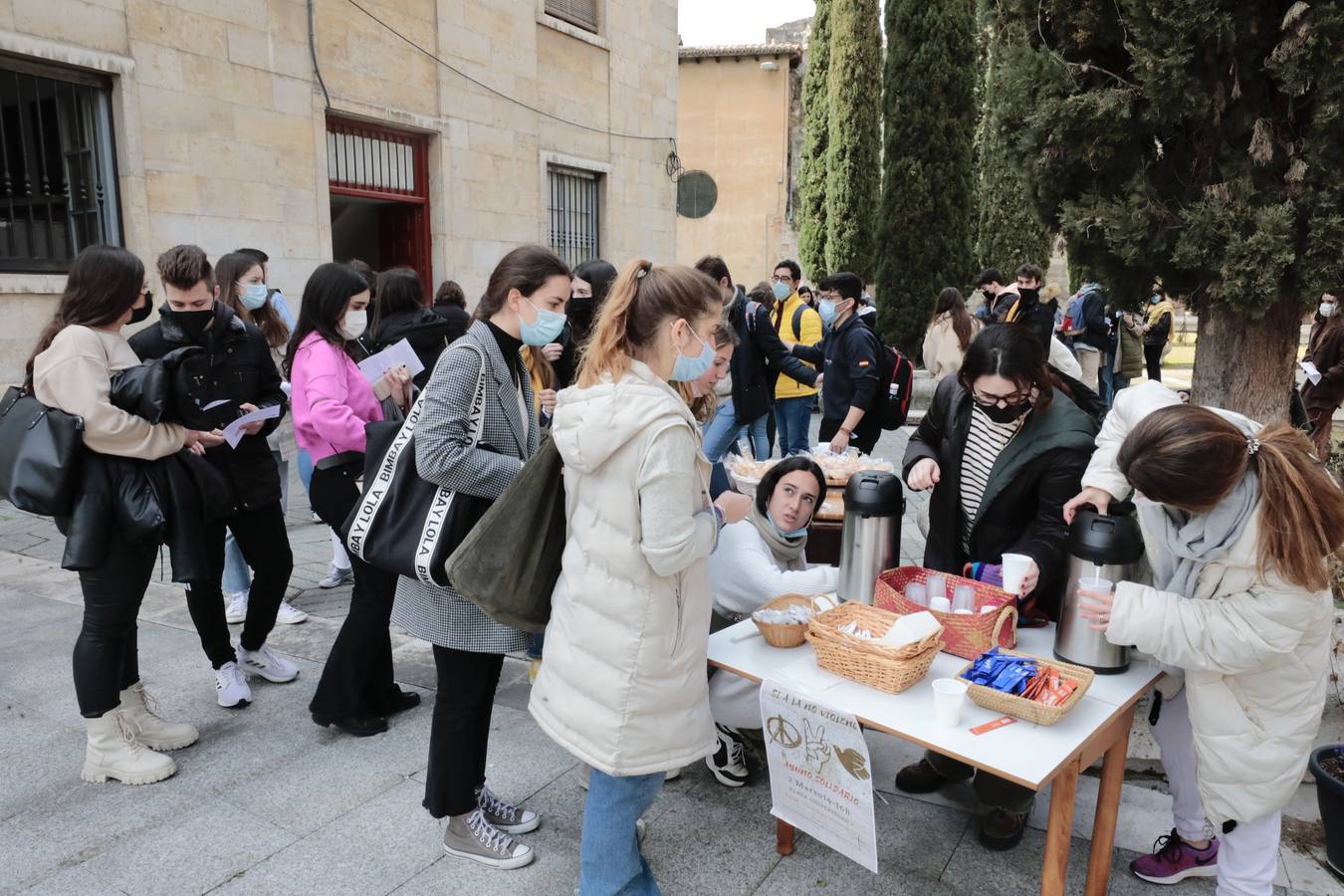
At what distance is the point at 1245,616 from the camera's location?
2.16 metres

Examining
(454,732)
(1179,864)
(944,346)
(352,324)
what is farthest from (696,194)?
(1179,864)

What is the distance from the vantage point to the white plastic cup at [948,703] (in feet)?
6.98

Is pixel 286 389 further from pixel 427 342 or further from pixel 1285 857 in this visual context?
pixel 1285 857

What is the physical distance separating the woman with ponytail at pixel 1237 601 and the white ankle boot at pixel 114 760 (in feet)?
10.4

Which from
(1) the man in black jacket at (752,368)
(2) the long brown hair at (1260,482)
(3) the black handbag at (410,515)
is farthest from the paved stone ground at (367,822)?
(1) the man in black jacket at (752,368)

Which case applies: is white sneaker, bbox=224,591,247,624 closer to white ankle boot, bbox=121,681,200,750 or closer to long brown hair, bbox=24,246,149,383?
white ankle boot, bbox=121,681,200,750

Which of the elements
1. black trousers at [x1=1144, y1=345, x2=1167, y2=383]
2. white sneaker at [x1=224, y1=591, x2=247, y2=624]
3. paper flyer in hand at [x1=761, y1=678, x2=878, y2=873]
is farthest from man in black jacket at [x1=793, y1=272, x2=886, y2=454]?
black trousers at [x1=1144, y1=345, x2=1167, y2=383]

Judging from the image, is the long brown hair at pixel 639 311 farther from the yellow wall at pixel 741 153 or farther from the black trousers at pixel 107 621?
the yellow wall at pixel 741 153

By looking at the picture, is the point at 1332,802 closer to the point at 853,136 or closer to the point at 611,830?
the point at 611,830

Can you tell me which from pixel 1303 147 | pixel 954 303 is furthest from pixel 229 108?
pixel 1303 147

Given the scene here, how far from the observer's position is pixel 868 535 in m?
2.90

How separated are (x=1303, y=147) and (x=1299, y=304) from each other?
2.22 feet

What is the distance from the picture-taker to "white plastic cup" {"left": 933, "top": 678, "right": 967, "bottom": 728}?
2129 millimetres

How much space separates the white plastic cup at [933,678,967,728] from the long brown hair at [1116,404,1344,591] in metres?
0.68
